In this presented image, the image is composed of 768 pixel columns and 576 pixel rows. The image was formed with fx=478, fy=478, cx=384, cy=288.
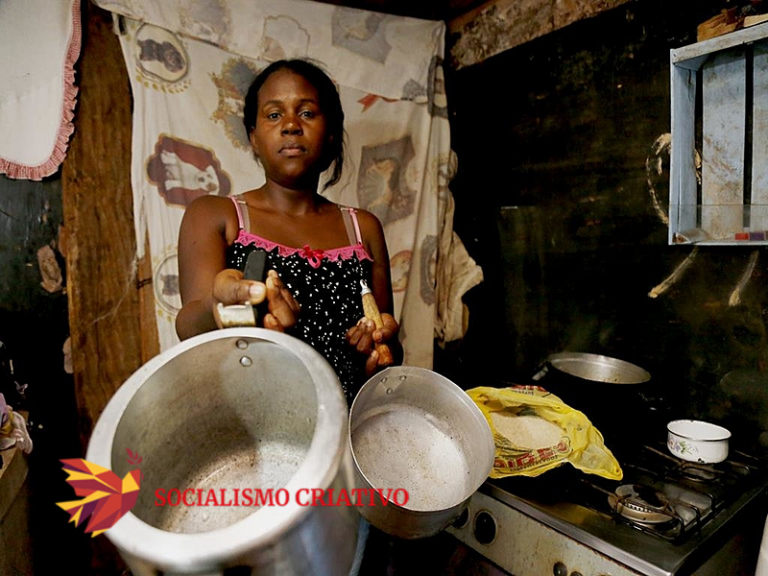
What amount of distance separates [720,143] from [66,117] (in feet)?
6.52

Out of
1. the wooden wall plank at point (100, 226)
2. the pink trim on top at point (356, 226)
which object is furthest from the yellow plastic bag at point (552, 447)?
the wooden wall plank at point (100, 226)

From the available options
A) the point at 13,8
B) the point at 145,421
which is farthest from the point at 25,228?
the point at 145,421

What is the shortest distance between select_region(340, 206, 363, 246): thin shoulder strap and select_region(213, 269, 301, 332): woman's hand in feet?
1.58

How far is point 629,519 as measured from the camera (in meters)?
1.08

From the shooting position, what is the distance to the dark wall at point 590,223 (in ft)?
4.76

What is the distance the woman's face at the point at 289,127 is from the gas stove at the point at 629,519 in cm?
96

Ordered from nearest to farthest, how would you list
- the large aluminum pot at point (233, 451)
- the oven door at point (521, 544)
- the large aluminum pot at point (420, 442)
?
the large aluminum pot at point (233, 451), the large aluminum pot at point (420, 442), the oven door at point (521, 544)

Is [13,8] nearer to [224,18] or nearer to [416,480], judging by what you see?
[224,18]

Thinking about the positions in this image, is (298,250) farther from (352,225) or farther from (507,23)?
(507,23)

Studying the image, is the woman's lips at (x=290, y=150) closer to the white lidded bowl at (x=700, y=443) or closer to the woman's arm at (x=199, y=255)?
the woman's arm at (x=199, y=255)

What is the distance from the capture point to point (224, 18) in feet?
5.46

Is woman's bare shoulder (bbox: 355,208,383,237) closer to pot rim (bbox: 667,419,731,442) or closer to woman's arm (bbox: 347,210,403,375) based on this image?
woman's arm (bbox: 347,210,403,375)

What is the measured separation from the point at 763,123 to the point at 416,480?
136 centimetres

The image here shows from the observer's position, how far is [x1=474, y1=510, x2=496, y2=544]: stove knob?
4.07 feet
